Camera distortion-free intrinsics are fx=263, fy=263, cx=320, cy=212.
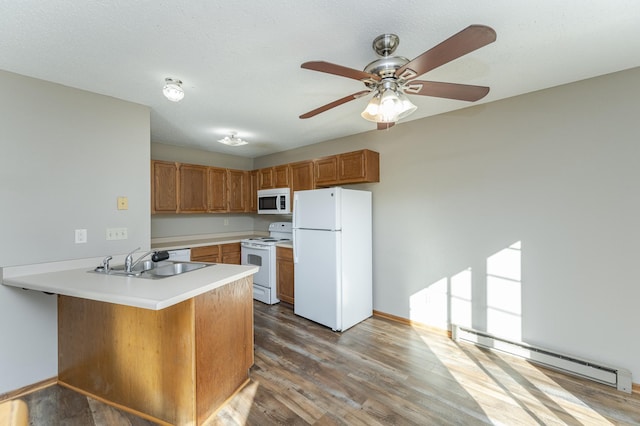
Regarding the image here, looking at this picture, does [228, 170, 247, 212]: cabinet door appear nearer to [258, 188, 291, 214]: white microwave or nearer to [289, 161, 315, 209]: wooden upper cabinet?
[258, 188, 291, 214]: white microwave

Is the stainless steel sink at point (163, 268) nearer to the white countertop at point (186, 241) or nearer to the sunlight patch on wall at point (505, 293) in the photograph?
the white countertop at point (186, 241)

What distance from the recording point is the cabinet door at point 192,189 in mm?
3986

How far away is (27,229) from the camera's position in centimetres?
204

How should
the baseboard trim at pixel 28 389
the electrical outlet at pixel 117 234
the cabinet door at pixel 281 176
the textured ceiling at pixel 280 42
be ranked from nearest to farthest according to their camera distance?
the textured ceiling at pixel 280 42 < the baseboard trim at pixel 28 389 < the electrical outlet at pixel 117 234 < the cabinet door at pixel 281 176

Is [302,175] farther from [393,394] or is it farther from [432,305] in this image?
[393,394]

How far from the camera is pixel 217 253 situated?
4.09 meters

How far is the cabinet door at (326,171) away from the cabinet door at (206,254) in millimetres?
1879

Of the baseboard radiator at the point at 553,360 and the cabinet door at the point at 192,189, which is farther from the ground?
the cabinet door at the point at 192,189

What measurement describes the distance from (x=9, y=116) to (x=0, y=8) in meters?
0.95

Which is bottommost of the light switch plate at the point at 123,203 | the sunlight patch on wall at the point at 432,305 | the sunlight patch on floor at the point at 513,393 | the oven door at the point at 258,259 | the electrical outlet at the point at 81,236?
the sunlight patch on floor at the point at 513,393

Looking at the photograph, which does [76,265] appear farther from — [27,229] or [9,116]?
[9,116]

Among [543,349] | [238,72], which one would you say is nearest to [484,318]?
[543,349]

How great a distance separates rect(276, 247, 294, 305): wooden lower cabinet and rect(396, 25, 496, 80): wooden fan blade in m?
2.88

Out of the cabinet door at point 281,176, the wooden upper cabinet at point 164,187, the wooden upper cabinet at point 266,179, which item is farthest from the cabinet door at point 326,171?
the wooden upper cabinet at point 164,187
